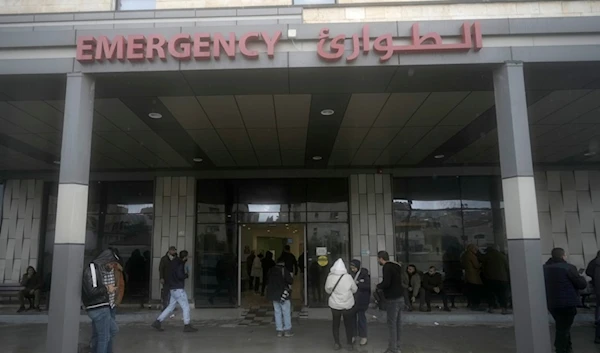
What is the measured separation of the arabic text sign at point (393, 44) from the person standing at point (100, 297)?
4268mm

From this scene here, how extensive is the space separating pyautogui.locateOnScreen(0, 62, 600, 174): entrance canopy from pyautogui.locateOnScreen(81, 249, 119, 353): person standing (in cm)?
283

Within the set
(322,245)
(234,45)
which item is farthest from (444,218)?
(234,45)

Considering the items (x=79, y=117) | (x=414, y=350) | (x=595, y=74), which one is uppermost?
(x=595, y=74)

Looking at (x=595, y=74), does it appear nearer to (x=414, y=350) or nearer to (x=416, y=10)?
(x=416, y=10)

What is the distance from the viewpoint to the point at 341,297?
25.4ft

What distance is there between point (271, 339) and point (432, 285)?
496 cm

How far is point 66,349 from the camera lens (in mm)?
6254

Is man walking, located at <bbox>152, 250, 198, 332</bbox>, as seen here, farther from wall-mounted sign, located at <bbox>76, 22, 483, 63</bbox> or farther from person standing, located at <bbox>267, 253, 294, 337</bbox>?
wall-mounted sign, located at <bbox>76, 22, 483, 63</bbox>

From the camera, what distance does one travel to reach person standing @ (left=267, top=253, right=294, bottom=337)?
8750 millimetres

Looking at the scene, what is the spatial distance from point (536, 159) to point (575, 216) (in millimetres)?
2158

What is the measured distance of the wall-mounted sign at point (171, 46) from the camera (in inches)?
263

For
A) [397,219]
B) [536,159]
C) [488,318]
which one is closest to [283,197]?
[397,219]

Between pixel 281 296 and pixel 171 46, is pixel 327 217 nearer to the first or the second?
pixel 281 296

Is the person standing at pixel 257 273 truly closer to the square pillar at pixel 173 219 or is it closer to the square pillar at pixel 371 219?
the square pillar at pixel 173 219
